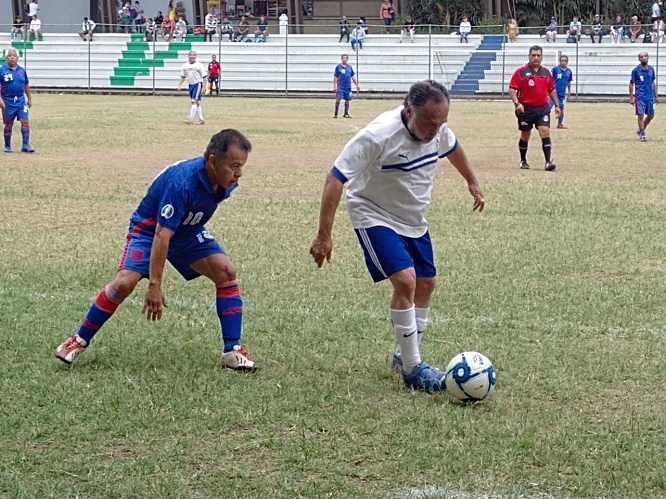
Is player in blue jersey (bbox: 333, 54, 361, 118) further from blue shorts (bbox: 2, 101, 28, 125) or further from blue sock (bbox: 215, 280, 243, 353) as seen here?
blue sock (bbox: 215, 280, 243, 353)

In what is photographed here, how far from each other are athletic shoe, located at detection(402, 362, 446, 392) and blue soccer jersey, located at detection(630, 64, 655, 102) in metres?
19.1

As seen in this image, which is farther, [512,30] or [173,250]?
[512,30]

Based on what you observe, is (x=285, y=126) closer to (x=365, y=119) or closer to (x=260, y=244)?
(x=365, y=119)

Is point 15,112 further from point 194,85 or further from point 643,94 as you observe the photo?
point 643,94

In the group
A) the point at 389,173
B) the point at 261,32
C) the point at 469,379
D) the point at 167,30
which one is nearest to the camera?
the point at 469,379

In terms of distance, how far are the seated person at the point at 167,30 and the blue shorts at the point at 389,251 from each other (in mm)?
47513

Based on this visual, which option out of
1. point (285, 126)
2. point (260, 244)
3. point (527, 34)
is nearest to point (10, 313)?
point (260, 244)

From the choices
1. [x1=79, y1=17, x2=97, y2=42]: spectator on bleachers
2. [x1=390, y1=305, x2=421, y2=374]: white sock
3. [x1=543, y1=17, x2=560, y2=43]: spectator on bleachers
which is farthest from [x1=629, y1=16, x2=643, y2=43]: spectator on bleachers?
[x1=390, y1=305, x2=421, y2=374]: white sock

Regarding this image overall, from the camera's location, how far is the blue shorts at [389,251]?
579cm

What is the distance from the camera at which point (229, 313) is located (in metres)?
6.37

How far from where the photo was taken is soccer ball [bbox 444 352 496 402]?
219 inches

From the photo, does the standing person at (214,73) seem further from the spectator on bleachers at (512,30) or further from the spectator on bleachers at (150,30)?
the spectator on bleachers at (512,30)

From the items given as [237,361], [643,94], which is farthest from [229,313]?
[643,94]

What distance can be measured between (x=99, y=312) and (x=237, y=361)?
87 centimetres
